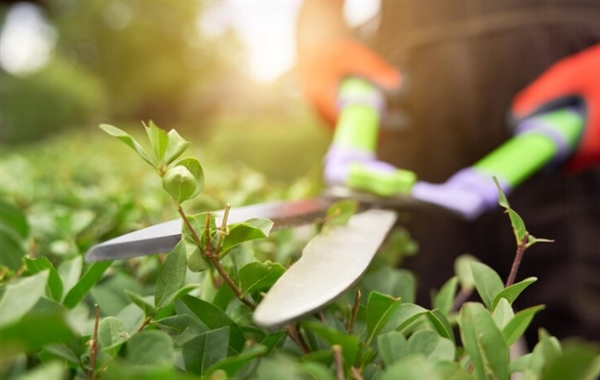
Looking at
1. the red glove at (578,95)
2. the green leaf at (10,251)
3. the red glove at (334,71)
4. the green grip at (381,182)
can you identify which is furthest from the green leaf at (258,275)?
the red glove at (334,71)

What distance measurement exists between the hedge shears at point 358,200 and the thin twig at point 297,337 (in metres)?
0.07

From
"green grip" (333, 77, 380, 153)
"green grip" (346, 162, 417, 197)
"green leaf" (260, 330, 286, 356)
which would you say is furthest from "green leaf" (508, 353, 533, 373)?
"green grip" (333, 77, 380, 153)

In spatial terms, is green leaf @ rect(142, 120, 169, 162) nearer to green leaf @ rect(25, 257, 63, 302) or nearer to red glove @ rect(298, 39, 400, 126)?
green leaf @ rect(25, 257, 63, 302)

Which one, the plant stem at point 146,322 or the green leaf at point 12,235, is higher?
the green leaf at point 12,235

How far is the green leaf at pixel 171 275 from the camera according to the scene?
0.61 meters

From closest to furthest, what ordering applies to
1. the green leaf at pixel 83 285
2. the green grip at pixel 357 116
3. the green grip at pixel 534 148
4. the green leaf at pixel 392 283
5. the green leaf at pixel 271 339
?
1. the green leaf at pixel 271 339
2. the green leaf at pixel 83 285
3. the green leaf at pixel 392 283
4. the green grip at pixel 534 148
5. the green grip at pixel 357 116

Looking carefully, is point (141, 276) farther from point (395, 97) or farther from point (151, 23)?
point (151, 23)

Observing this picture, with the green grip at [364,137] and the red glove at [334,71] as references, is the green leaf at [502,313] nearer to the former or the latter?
the green grip at [364,137]

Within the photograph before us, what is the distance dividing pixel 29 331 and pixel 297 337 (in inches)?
11.8

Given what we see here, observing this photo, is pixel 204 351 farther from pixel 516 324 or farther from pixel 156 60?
pixel 156 60

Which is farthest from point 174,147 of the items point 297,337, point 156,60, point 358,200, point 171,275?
point 156,60

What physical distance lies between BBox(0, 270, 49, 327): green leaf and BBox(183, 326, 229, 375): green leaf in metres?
0.15

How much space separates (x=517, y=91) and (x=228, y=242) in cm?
141

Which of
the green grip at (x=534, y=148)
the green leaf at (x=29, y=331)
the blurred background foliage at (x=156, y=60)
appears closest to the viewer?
the green leaf at (x=29, y=331)
